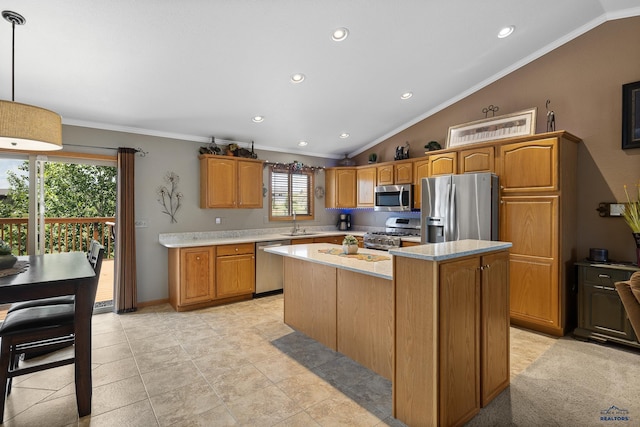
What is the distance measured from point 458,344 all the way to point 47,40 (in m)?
3.76

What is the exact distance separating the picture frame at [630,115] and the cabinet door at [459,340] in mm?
2691

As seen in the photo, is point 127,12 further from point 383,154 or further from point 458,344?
point 383,154

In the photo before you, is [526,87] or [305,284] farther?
[526,87]

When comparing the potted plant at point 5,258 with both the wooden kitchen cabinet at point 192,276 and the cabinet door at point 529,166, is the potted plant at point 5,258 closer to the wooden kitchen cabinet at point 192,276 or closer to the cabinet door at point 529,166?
the wooden kitchen cabinet at point 192,276

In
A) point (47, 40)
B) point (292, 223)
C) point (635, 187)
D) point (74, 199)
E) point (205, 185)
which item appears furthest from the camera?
point (74, 199)

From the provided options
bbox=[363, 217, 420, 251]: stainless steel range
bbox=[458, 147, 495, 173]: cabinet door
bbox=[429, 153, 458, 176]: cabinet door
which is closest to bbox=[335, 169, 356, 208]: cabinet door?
bbox=[363, 217, 420, 251]: stainless steel range

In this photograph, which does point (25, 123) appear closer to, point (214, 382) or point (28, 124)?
point (28, 124)

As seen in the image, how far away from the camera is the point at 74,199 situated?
6500 millimetres

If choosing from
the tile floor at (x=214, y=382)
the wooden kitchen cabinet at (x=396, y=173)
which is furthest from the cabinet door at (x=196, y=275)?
the wooden kitchen cabinet at (x=396, y=173)

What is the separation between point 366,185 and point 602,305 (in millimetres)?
3625

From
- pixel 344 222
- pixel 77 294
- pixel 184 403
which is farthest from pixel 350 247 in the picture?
pixel 344 222

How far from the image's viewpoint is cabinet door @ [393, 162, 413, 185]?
201 inches

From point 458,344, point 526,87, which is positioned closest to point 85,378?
point 458,344

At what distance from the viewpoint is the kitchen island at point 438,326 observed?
1.79m
